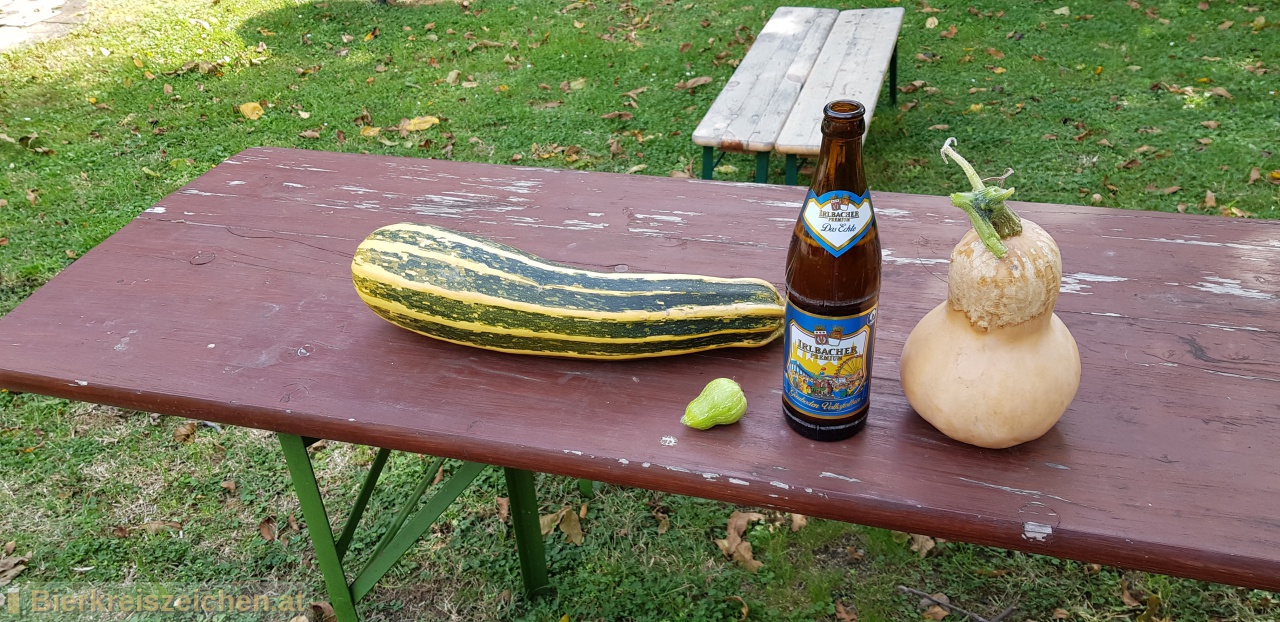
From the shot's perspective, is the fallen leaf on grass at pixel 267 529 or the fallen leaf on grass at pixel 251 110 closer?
the fallen leaf on grass at pixel 267 529

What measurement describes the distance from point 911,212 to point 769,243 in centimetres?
43

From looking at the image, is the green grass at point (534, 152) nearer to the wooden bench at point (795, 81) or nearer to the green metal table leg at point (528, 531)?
the green metal table leg at point (528, 531)

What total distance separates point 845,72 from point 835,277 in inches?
136

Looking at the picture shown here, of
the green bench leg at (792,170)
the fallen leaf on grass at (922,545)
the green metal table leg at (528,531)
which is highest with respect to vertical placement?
the green bench leg at (792,170)

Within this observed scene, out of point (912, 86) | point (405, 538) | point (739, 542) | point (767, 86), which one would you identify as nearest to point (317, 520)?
point (405, 538)

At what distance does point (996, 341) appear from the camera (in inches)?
51.9

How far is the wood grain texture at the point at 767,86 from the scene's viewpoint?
3863 millimetres

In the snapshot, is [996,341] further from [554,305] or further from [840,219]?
[554,305]

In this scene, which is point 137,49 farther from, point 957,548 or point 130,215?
point 957,548

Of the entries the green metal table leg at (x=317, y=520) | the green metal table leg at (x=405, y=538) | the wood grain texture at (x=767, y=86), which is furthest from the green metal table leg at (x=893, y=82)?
the green metal table leg at (x=317, y=520)

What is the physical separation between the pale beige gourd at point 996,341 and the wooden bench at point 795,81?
91.5 inches

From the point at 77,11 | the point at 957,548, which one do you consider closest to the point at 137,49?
the point at 77,11

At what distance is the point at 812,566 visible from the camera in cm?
285

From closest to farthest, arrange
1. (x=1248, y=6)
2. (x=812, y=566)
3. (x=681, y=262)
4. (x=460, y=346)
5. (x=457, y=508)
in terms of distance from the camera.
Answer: (x=460, y=346), (x=681, y=262), (x=812, y=566), (x=457, y=508), (x=1248, y=6)
